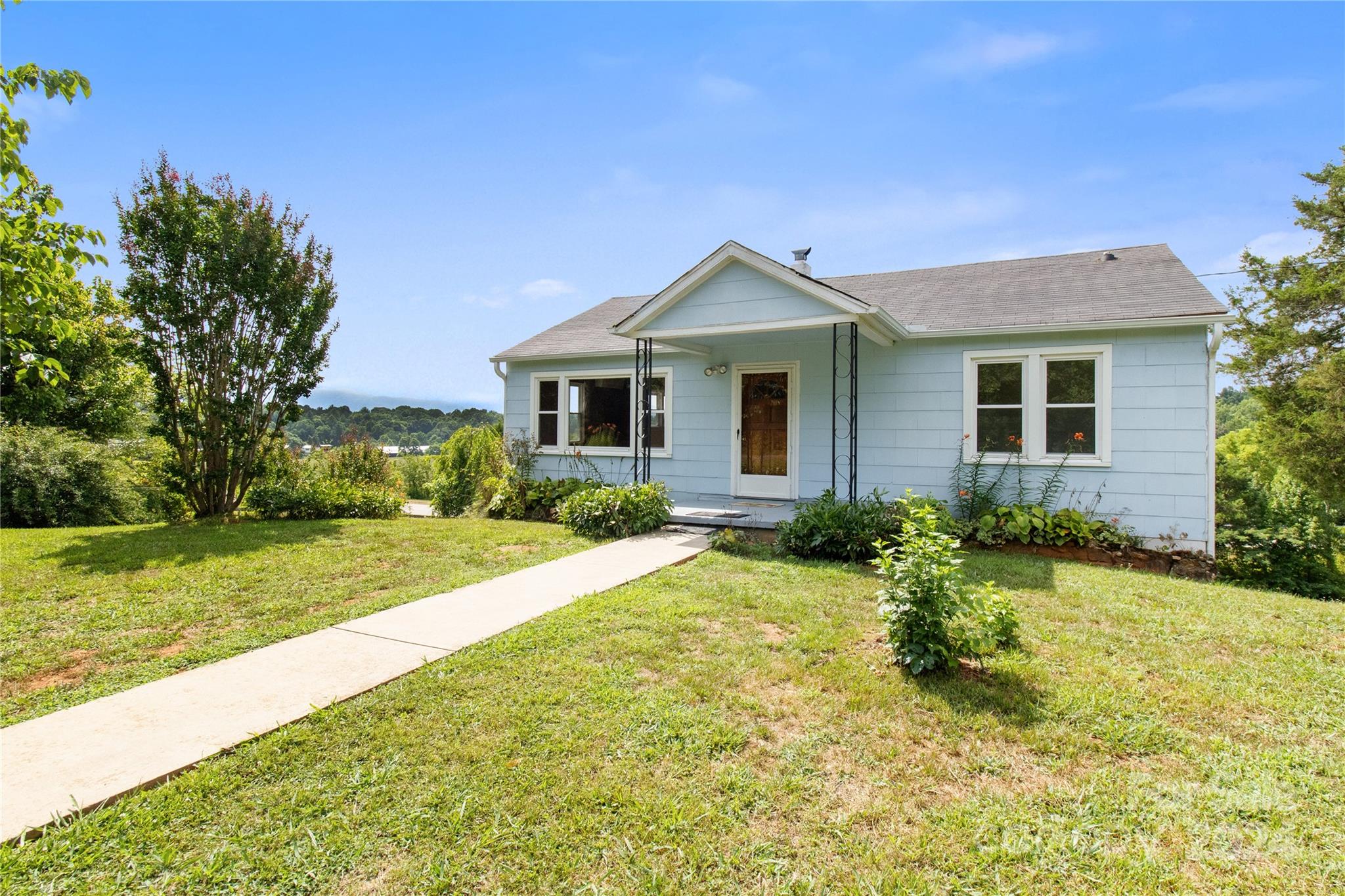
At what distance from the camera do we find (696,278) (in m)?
8.53

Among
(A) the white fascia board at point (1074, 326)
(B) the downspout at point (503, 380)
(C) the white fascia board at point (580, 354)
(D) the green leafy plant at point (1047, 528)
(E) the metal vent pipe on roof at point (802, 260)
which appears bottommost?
(D) the green leafy plant at point (1047, 528)

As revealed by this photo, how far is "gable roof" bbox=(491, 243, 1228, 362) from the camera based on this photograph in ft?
25.5

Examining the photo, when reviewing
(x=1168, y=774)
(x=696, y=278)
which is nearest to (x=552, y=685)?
(x=1168, y=774)

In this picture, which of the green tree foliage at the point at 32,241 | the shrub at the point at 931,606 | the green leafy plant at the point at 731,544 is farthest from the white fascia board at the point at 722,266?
the green tree foliage at the point at 32,241

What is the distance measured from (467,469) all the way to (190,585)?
929 cm

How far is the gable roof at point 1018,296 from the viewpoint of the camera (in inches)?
307

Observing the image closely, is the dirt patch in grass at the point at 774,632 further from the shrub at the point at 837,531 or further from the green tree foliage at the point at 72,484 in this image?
the green tree foliage at the point at 72,484

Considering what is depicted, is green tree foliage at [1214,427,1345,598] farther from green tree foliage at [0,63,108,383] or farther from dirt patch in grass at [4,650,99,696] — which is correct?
green tree foliage at [0,63,108,383]

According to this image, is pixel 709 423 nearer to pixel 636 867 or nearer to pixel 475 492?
pixel 475 492

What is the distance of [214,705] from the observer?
121 inches

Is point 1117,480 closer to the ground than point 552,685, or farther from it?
farther from it

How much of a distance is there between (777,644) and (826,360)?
6.31 metres

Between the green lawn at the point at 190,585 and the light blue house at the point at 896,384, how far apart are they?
306 cm

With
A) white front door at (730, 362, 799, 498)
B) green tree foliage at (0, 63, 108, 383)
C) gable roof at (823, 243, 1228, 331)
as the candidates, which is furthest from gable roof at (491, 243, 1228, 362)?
green tree foliage at (0, 63, 108, 383)
